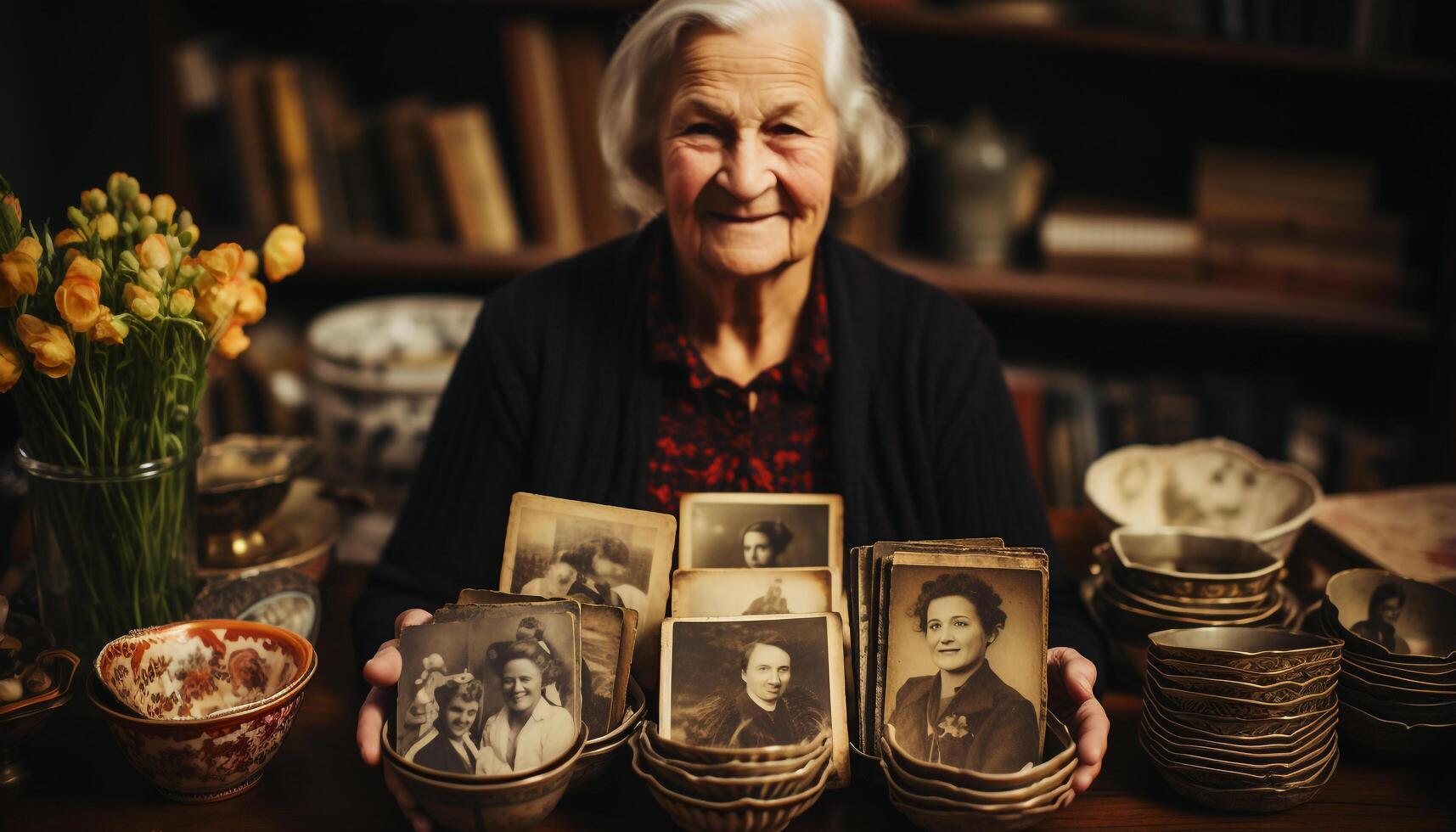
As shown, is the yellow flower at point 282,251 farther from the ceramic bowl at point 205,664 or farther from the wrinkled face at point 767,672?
the wrinkled face at point 767,672

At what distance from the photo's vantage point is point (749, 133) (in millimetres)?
1331

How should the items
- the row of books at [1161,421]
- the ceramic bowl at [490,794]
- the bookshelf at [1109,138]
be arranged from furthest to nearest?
the row of books at [1161,421] → the bookshelf at [1109,138] → the ceramic bowl at [490,794]

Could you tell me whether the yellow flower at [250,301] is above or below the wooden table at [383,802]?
above

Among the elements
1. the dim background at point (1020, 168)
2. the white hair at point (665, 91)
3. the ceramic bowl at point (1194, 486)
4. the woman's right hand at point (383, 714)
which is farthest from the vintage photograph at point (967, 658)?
the dim background at point (1020, 168)

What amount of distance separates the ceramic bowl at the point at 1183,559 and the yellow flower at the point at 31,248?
3.83 ft

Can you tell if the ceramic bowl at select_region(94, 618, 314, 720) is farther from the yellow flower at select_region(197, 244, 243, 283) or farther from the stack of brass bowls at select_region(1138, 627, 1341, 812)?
the stack of brass bowls at select_region(1138, 627, 1341, 812)

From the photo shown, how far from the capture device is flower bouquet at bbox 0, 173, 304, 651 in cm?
105

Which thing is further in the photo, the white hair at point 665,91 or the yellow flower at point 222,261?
the white hair at point 665,91

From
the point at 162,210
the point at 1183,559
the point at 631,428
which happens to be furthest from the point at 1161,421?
the point at 162,210

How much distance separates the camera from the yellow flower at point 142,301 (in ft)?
3.41

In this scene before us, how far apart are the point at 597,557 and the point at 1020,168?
1.65 m

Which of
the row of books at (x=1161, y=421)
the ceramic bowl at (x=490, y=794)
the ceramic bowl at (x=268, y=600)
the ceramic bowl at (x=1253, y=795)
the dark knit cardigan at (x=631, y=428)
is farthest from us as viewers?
the row of books at (x=1161, y=421)

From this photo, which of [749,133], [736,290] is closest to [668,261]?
[736,290]

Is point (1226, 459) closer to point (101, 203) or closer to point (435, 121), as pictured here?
Result: point (101, 203)
